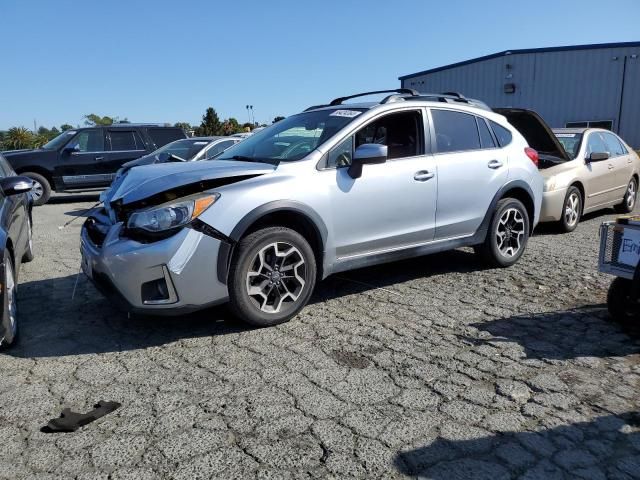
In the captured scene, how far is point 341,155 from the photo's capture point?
442 cm

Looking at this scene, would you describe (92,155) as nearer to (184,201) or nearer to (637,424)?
(184,201)

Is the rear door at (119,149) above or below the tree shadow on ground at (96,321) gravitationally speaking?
above

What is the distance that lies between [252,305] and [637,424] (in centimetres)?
249

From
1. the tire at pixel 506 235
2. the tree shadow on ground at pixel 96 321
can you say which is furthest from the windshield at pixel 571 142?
the tree shadow on ground at pixel 96 321

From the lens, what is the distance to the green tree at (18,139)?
5003 centimetres

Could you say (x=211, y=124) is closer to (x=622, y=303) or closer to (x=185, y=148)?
(x=185, y=148)

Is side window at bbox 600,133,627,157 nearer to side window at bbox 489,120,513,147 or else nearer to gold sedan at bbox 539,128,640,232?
gold sedan at bbox 539,128,640,232

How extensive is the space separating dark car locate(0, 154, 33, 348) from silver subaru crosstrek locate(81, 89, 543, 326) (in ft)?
1.72

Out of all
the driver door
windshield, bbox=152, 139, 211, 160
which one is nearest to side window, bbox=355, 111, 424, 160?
the driver door

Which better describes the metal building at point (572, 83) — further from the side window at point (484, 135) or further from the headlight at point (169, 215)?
the headlight at point (169, 215)

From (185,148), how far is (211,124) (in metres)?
49.5

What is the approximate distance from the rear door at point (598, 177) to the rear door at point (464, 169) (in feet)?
10.9

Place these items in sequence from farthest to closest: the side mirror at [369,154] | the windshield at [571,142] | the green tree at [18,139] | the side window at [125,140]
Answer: the green tree at [18,139] → the side window at [125,140] → the windshield at [571,142] → the side mirror at [369,154]

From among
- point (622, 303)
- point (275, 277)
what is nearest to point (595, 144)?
point (622, 303)
